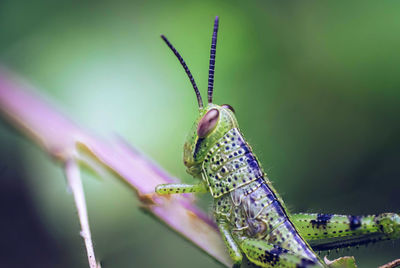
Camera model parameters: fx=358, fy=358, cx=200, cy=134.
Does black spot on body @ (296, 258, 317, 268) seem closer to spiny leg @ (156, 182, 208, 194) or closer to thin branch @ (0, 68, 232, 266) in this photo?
thin branch @ (0, 68, 232, 266)

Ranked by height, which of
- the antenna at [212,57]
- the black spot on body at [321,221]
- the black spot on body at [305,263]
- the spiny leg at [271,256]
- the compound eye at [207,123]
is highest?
the antenna at [212,57]

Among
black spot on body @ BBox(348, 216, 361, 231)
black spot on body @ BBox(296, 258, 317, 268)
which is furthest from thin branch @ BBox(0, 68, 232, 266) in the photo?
black spot on body @ BBox(348, 216, 361, 231)

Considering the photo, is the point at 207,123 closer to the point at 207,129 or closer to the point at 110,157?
the point at 207,129

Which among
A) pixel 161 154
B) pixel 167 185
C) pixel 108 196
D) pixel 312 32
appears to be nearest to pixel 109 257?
pixel 108 196

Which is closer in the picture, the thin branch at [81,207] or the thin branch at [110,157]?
the thin branch at [81,207]

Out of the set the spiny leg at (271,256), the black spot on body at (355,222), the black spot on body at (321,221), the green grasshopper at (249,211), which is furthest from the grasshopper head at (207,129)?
the black spot on body at (355,222)

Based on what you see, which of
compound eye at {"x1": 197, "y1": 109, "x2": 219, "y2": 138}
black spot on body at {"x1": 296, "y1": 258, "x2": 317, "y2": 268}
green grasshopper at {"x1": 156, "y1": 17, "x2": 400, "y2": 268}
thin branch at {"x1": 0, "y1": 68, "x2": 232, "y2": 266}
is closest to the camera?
thin branch at {"x1": 0, "y1": 68, "x2": 232, "y2": 266}

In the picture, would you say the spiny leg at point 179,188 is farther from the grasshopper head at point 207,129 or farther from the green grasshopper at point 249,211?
the grasshopper head at point 207,129

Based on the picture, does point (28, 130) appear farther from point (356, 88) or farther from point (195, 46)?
point (356, 88)
